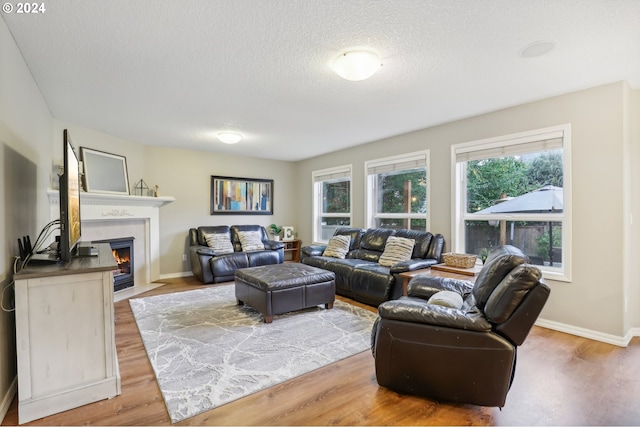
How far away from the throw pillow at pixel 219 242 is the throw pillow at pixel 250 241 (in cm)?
25

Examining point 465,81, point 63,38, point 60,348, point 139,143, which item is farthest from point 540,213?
point 139,143

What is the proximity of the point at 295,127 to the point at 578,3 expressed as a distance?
3.17 meters

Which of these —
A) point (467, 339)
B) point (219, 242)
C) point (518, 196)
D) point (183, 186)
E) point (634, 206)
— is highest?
point (183, 186)

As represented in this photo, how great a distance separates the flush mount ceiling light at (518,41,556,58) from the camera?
218 centimetres

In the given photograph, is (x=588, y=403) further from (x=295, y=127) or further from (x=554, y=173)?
(x=295, y=127)

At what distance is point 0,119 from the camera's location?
74.0 inches

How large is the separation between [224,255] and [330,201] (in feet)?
7.96

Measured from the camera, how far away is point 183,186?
576 centimetres

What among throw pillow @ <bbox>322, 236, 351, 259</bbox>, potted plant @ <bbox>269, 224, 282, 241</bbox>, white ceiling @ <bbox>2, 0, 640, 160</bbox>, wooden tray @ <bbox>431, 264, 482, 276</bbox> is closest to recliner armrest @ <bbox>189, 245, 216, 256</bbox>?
potted plant @ <bbox>269, 224, 282, 241</bbox>

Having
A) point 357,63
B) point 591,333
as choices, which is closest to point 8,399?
point 357,63

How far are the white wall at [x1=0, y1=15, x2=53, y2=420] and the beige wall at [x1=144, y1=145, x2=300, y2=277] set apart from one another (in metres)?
2.56

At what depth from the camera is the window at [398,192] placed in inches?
181

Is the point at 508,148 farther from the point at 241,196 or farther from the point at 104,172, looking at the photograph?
the point at 104,172

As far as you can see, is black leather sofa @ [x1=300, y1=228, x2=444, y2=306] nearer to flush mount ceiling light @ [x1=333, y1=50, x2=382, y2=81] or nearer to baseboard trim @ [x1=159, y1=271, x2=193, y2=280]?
flush mount ceiling light @ [x1=333, y1=50, x2=382, y2=81]
